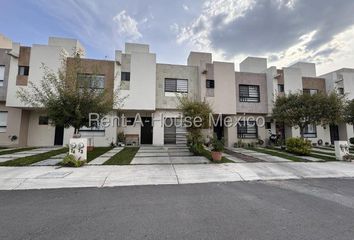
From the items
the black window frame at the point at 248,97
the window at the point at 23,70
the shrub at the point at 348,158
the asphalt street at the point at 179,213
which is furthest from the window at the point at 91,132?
the shrub at the point at 348,158

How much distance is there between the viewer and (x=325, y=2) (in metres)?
10.8

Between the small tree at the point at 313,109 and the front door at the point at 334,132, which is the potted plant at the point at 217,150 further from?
the front door at the point at 334,132

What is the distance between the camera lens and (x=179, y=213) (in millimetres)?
3682

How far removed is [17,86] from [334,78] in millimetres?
29163

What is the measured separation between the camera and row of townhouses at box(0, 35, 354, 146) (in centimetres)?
1381

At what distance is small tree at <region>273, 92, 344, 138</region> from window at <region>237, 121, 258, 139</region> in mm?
4717

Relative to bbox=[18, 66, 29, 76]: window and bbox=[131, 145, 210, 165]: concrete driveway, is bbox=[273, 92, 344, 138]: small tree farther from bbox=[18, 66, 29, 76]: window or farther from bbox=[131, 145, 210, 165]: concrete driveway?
bbox=[18, 66, 29, 76]: window

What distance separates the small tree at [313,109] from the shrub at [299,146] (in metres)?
1.45

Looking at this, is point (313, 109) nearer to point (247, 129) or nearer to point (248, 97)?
point (248, 97)

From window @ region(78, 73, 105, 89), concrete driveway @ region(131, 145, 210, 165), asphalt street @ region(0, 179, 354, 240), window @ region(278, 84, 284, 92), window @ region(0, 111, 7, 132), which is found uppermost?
window @ region(278, 84, 284, 92)

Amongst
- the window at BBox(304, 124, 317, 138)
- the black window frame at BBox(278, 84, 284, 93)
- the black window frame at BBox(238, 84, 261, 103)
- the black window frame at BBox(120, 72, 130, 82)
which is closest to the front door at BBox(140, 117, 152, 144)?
the black window frame at BBox(120, 72, 130, 82)

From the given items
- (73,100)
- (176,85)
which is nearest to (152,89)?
(176,85)

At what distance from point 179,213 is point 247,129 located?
15.6 m

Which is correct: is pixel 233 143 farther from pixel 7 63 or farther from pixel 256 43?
pixel 7 63
